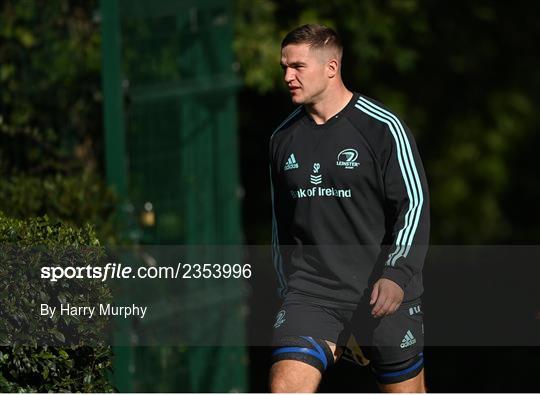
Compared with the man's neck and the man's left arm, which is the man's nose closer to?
the man's neck

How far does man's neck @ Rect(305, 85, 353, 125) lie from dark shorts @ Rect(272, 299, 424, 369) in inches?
31.2

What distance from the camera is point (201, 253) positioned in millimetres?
9031


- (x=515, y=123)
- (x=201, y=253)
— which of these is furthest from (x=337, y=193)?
→ (x=515, y=123)

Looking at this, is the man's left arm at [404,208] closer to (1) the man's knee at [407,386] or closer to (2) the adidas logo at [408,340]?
(2) the adidas logo at [408,340]

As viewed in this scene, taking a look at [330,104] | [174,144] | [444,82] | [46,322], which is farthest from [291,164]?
[444,82]

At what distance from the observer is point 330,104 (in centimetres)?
577

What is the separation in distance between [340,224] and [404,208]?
0.90 feet

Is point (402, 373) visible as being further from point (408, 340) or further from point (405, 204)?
point (405, 204)

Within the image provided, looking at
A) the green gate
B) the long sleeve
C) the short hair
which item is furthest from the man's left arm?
the green gate

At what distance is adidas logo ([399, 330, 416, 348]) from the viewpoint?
5.81 metres

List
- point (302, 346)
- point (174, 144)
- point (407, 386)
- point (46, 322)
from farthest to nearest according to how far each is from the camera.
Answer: point (174, 144)
point (407, 386)
point (302, 346)
point (46, 322)

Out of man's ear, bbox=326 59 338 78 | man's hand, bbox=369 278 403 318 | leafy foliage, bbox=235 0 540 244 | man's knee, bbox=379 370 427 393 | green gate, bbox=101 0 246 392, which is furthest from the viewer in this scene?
leafy foliage, bbox=235 0 540 244

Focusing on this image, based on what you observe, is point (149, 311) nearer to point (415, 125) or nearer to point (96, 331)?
point (96, 331)

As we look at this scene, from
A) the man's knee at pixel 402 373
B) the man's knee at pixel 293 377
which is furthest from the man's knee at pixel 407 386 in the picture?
the man's knee at pixel 293 377
